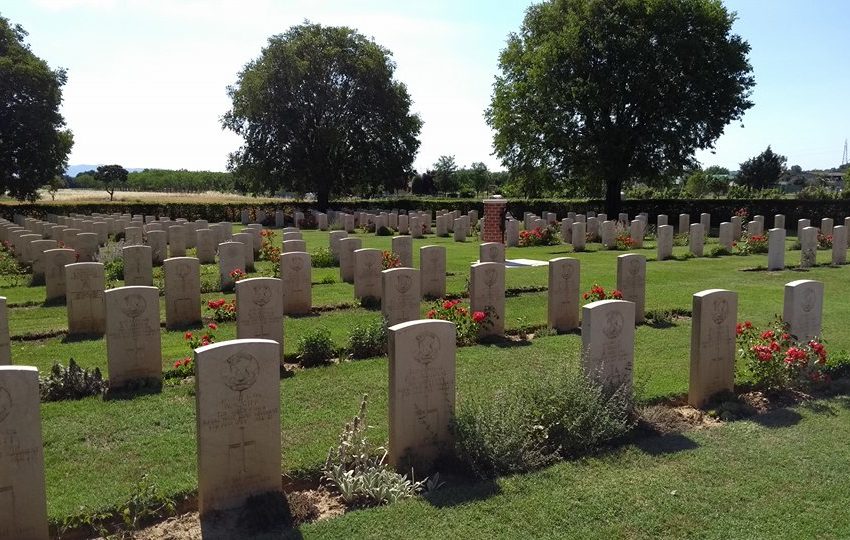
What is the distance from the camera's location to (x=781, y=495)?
5406mm

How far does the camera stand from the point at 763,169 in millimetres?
68562

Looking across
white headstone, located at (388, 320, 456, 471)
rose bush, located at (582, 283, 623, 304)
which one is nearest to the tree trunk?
rose bush, located at (582, 283, 623, 304)

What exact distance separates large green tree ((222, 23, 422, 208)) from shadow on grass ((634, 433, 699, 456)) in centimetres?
3836

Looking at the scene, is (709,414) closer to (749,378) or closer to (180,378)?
(749,378)

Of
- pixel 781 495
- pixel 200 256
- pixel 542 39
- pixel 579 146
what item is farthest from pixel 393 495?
pixel 542 39

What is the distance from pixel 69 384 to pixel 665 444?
6498mm

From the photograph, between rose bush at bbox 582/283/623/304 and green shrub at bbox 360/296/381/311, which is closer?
rose bush at bbox 582/283/623/304

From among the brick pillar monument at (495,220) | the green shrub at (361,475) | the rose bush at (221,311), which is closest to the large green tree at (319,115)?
the brick pillar monument at (495,220)

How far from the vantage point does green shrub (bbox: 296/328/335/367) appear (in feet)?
31.4

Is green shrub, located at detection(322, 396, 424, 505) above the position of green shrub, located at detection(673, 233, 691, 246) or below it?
below

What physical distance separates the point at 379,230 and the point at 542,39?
44.1 ft

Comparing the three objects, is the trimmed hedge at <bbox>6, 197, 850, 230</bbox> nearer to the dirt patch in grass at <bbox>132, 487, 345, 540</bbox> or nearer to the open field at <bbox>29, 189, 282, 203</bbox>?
the open field at <bbox>29, 189, 282, 203</bbox>

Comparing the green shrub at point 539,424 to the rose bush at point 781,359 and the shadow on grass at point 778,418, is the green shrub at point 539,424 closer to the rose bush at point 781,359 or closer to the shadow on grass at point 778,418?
the shadow on grass at point 778,418

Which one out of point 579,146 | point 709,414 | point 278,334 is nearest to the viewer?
point 709,414
